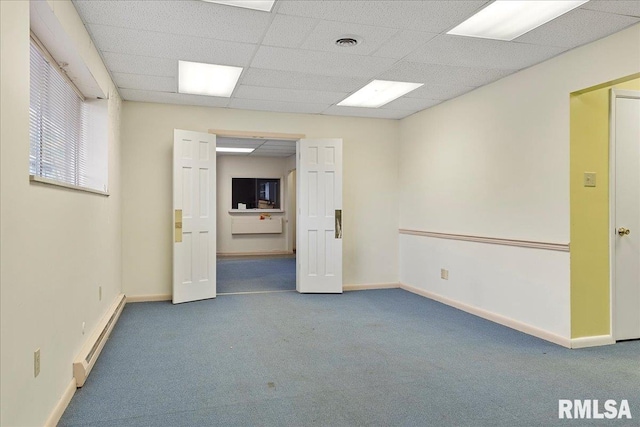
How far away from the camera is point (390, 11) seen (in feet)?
9.09

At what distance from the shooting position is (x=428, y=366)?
118 inches

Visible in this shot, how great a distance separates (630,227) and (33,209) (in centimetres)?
426

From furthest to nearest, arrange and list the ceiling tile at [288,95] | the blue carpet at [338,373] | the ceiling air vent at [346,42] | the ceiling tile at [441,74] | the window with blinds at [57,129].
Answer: the ceiling tile at [288,95] → the ceiling tile at [441,74] → the ceiling air vent at [346,42] → the window with blinds at [57,129] → the blue carpet at [338,373]

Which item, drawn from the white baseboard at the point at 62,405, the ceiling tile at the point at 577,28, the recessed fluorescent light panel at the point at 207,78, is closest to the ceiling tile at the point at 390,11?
the ceiling tile at the point at 577,28

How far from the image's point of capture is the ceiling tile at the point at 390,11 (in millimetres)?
2662

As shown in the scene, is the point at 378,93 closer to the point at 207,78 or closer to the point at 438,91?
the point at 438,91

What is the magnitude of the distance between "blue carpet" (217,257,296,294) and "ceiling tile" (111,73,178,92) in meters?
2.61

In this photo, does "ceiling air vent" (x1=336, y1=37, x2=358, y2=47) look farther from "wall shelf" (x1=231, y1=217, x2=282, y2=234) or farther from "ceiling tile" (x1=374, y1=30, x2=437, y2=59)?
"wall shelf" (x1=231, y1=217, x2=282, y2=234)

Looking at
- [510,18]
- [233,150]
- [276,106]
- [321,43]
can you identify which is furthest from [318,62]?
[233,150]

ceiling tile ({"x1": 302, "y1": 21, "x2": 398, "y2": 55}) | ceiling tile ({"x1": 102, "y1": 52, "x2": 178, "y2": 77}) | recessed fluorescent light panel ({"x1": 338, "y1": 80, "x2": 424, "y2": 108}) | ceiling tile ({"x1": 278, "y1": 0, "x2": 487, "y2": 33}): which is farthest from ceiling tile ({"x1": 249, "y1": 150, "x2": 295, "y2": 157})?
ceiling tile ({"x1": 278, "y1": 0, "x2": 487, "y2": 33})

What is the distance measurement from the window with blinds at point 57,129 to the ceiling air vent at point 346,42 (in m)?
1.97

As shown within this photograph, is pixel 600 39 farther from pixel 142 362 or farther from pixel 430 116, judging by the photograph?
pixel 142 362

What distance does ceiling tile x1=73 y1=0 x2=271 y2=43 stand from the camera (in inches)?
106

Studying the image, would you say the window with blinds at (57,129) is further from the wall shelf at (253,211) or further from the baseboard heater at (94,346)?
the wall shelf at (253,211)
